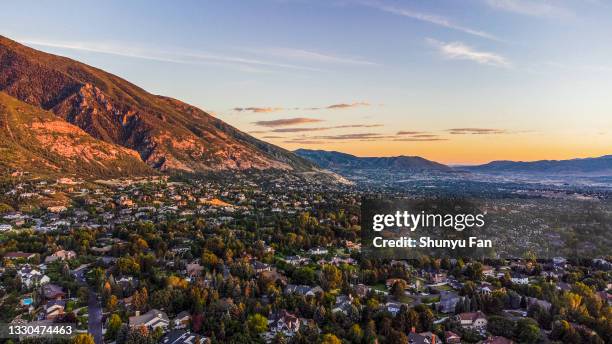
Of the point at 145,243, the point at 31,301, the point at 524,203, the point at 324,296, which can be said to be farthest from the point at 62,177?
the point at 524,203

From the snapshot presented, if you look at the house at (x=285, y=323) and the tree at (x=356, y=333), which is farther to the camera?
the house at (x=285, y=323)

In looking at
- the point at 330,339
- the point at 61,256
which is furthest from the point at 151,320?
the point at 61,256

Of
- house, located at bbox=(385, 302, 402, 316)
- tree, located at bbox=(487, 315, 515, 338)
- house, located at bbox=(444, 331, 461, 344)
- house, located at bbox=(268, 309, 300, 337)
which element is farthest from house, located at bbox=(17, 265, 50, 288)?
tree, located at bbox=(487, 315, 515, 338)

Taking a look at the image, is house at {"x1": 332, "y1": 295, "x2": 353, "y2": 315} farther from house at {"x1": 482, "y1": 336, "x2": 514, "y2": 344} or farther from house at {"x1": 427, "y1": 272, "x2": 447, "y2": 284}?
house at {"x1": 427, "y1": 272, "x2": 447, "y2": 284}

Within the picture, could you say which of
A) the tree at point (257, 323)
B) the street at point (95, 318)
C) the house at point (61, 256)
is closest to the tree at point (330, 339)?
the tree at point (257, 323)

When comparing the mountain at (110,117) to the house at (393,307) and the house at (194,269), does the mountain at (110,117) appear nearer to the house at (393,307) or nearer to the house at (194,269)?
the house at (194,269)

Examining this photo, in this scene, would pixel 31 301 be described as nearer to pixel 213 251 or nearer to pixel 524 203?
pixel 213 251
